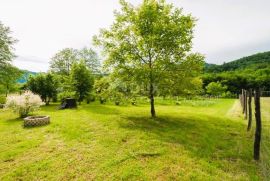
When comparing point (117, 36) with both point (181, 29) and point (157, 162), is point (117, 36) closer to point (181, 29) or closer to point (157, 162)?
point (181, 29)

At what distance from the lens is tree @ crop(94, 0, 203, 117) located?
1598cm

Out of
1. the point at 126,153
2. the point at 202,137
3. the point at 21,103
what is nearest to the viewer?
the point at 126,153

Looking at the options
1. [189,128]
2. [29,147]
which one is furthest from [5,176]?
[189,128]

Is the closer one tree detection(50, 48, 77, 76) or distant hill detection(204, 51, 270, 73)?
tree detection(50, 48, 77, 76)

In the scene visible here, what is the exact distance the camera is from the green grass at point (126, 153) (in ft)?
24.2

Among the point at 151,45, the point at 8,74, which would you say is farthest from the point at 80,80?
the point at 151,45

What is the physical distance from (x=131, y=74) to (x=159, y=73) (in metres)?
2.22

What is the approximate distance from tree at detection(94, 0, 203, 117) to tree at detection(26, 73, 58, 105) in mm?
18757

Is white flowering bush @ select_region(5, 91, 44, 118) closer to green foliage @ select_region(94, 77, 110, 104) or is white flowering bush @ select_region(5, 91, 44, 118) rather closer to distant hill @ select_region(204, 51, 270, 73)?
green foliage @ select_region(94, 77, 110, 104)

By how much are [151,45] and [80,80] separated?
20295 mm

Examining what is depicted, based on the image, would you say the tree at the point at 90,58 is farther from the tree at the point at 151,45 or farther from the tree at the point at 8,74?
the tree at the point at 151,45

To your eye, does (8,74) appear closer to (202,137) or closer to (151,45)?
(151,45)

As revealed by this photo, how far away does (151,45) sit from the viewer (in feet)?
52.7

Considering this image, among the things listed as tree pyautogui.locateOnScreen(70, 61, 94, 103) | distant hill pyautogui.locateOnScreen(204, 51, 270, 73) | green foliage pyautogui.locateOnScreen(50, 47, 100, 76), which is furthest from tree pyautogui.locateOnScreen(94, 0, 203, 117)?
distant hill pyautogui.locateOnScreen(204, 51, 270, 73)
